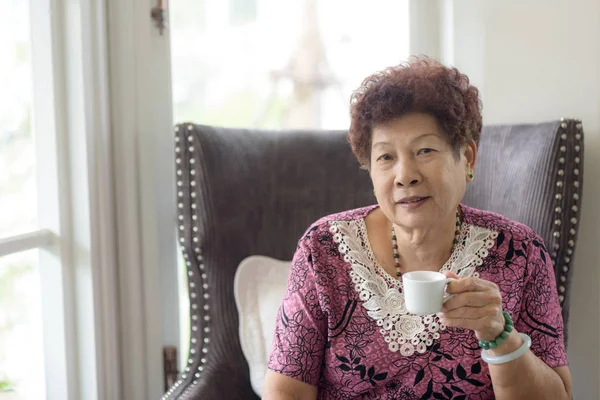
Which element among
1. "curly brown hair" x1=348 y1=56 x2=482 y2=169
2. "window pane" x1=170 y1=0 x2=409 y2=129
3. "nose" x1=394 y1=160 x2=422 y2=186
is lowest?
"nose" x1=394 y1=160 x2=422 y2=186

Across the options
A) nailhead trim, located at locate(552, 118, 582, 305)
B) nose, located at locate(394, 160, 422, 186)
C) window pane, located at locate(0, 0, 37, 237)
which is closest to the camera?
nose, located at locate(394, 160, 422, 186)

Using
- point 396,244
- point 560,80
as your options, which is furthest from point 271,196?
point 560,80

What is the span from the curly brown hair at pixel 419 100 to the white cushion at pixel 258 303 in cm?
53

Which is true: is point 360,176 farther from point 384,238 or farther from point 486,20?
point 486,20

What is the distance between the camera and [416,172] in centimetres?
134

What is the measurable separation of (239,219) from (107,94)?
1.78 ft

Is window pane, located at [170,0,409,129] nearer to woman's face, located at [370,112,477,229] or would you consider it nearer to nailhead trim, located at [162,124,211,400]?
nailhead trim, located at [162,124,211,400]

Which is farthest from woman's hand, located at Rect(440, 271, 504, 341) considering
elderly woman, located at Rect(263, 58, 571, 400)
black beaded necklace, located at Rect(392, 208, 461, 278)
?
black beaded necklace, located at Rect(392, 208, 461, 278)

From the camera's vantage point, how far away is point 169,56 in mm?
1994

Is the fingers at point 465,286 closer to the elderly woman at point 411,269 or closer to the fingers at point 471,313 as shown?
the fingers at point 471,313

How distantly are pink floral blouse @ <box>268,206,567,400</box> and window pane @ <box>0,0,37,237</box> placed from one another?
0.77 metres

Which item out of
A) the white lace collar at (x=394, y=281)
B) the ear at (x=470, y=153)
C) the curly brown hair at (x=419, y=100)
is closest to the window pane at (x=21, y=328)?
the white lace collar at (x=394, y=281)

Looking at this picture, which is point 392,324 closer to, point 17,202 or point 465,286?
point 465,286

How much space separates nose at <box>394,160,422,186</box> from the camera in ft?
4.36
